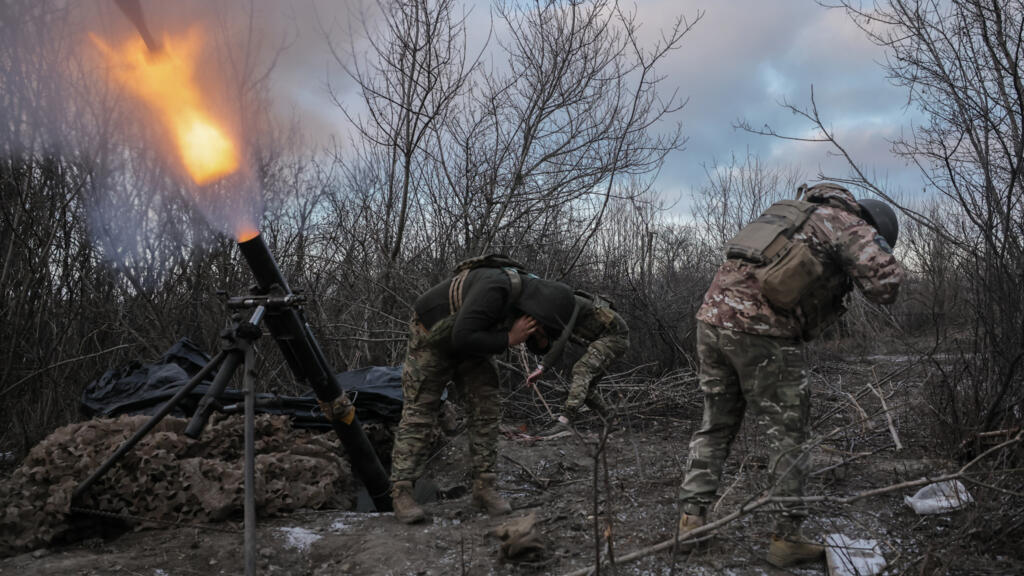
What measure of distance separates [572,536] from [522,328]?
1.20 metres

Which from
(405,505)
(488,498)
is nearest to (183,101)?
(405,505)

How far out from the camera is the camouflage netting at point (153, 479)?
145 inches

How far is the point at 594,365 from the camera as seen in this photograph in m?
4.08

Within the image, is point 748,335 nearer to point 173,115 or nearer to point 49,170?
point 173,115

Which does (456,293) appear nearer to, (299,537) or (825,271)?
(299,537)

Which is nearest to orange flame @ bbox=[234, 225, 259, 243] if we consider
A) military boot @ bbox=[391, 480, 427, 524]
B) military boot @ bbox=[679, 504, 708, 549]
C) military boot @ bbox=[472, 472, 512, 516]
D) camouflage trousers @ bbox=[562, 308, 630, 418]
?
military boot @ bbox=[391, 480, 427, 524]

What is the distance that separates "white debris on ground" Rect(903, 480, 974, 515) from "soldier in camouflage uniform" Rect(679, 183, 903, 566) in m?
0.86

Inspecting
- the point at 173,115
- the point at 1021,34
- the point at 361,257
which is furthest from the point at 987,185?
the point at 361,257

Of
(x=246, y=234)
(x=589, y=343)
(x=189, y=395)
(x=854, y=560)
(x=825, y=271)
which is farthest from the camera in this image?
(x=189, y=395)

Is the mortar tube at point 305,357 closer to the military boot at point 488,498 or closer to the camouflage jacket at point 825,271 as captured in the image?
the military boot at point 488,498

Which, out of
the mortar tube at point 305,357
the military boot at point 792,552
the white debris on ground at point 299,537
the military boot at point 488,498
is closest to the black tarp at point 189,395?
the mortar tube at point 305,357

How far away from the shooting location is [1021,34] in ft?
14.1

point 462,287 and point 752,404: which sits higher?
point 462,287

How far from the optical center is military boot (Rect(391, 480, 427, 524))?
4.13 meters
